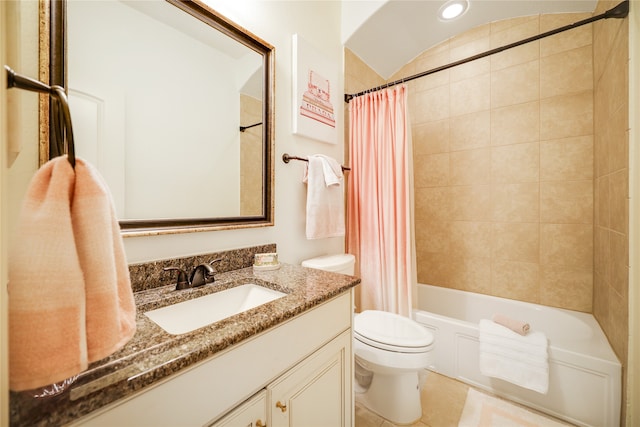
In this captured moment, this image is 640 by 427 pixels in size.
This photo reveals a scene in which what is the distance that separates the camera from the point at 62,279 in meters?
0.34

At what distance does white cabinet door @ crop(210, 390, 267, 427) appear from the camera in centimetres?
59

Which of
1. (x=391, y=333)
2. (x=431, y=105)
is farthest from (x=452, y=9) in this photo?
(x=391, y=333)

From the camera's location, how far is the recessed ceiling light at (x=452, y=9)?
176cm

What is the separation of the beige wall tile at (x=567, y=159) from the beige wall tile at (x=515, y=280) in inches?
27.0

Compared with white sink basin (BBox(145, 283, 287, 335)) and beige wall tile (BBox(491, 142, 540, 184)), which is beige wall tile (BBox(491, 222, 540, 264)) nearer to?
beige wall tile (BBox(491, 142, 540, 184))

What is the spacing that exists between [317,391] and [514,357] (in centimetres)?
125

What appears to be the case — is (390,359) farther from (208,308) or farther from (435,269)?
(435,269)

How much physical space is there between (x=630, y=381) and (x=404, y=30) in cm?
243

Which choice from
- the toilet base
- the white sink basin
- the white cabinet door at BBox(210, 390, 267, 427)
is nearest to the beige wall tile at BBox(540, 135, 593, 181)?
the toilet base

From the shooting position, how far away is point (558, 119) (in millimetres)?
1797

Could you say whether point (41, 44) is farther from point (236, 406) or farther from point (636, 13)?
point (636, 13)

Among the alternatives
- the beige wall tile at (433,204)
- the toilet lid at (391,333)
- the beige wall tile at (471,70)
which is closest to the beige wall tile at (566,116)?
the beige wall tile at (471,70)

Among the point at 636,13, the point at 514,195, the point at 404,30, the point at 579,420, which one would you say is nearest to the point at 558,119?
the point at 514,195

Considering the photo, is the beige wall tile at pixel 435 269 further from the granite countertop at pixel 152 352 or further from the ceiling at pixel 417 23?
the ceiling at pixel 417 23
